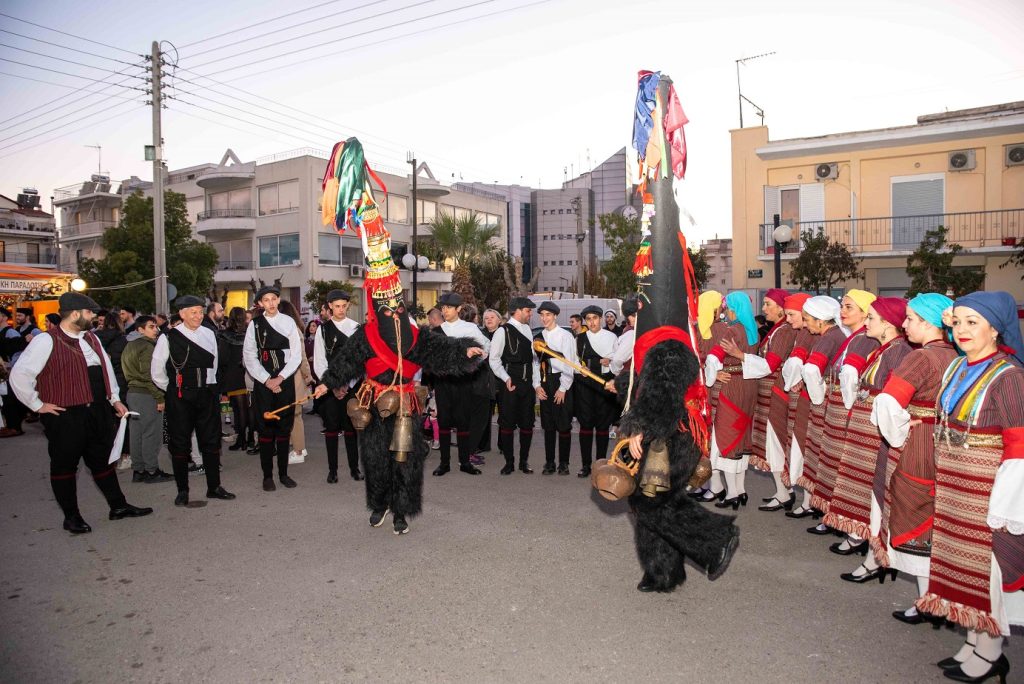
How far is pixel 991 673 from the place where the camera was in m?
3.37

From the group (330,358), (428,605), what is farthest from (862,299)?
(330,358)

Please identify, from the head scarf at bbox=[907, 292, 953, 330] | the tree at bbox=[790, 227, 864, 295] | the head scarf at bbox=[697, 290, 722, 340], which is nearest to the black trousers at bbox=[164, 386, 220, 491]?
the head scarf at bbox=[697, 290, 722, 340]

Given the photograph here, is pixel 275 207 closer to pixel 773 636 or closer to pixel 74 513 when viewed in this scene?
pixel 74 513

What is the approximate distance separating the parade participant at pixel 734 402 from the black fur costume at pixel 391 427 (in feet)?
7.63

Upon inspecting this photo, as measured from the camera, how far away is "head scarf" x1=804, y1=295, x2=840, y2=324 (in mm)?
5711

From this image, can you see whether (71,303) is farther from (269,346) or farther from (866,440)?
(866,440)

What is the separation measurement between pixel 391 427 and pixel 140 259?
23015 mm

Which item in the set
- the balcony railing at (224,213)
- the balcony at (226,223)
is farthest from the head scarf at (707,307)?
the balcony railing at (224,213)

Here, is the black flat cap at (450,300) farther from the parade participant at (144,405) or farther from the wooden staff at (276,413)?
the parade participant at (144,405)

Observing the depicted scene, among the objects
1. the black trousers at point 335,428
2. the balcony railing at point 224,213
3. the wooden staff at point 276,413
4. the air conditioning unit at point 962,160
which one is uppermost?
the balcony railing at point 224,213

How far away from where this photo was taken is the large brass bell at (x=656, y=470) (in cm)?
407

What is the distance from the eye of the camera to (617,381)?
15.6 feet

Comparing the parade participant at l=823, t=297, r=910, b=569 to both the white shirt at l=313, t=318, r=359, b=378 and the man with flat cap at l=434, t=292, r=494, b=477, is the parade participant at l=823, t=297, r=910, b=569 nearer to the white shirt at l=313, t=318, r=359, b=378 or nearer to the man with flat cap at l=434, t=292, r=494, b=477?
the man with flat cap at l=434, t=292, r=494, b=477

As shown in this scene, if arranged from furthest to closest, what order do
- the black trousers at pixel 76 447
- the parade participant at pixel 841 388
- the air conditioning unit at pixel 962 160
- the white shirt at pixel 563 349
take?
the air conditioning unit at pixel 962 160
the white shirt at pixel 563 349
the black trousers at pixel 76 447
the parade participant at pixel 841 388
